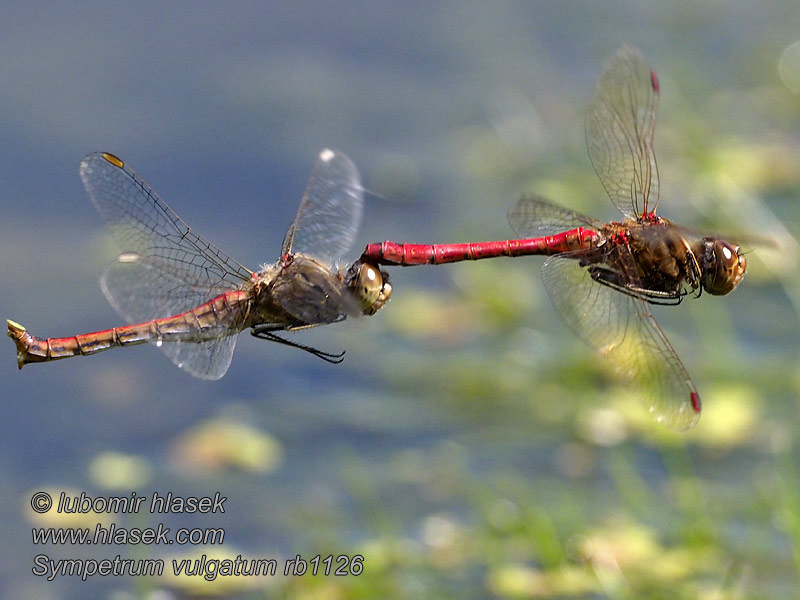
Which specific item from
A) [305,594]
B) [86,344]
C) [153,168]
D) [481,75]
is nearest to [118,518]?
[305,594]

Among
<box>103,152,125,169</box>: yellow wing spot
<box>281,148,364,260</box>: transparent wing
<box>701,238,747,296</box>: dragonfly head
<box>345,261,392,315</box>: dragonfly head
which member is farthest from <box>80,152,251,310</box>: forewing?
<box>701,238,747,296</box>: dragonfly head

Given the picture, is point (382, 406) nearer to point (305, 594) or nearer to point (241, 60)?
point (305, 594)

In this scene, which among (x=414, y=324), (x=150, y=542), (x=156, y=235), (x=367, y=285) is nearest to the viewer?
(x=367, y=285)

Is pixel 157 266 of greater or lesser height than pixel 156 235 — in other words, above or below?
below

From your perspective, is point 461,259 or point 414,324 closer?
point 461,259

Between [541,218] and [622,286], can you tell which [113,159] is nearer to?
[541,218]

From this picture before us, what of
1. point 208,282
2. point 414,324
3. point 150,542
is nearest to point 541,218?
point 208,282

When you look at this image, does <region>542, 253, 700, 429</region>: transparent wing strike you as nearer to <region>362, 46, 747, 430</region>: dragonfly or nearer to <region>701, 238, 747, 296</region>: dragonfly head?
<region>362, 46, 747, 430</region>: dragonfly
